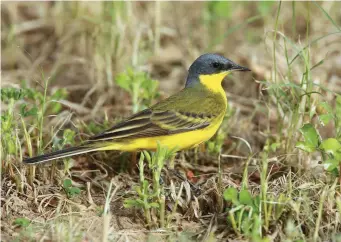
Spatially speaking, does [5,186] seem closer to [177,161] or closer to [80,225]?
[80,225]

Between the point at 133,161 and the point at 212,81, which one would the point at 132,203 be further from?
the point at 212,81

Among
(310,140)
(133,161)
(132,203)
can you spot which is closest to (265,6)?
(133,161)

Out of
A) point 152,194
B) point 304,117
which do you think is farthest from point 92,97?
point 152,194

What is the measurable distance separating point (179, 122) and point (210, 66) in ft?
2.81

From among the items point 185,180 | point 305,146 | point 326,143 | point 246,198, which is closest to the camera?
point 246,198

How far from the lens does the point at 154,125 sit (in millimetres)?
5895

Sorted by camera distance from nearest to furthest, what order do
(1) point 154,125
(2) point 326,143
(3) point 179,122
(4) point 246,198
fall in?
(4) point 246,198, (2) point 326,143, (1) point 154,125, (3) point 179,122

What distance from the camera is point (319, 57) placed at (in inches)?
330

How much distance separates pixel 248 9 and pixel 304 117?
155 inches

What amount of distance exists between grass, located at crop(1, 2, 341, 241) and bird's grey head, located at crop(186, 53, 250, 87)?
39cm

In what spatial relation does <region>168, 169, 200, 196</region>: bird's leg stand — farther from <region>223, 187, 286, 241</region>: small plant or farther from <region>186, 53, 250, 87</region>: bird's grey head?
<region>186, 53, 250, 87</region>: bird's grey head

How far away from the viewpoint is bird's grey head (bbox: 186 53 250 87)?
656 centimetres

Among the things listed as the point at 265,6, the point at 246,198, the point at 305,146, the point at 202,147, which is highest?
the point at 265,6

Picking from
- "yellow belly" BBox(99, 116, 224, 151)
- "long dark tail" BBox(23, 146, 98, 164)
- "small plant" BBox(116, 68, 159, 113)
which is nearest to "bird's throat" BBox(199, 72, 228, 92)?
"small plant" BBox(116, 68, 159, 113)
